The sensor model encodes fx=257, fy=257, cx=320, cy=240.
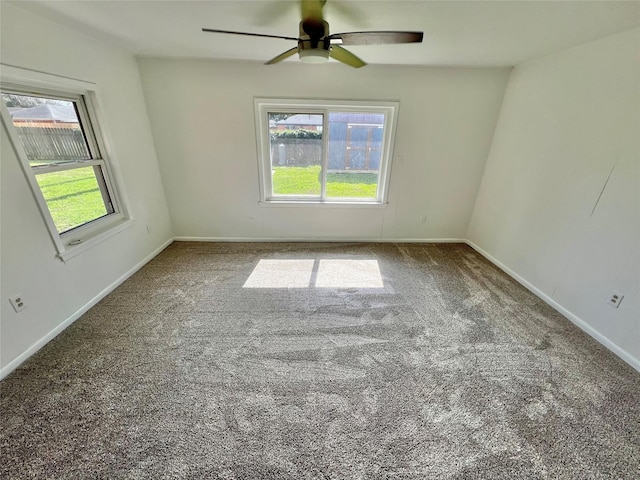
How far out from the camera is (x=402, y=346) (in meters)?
1.99

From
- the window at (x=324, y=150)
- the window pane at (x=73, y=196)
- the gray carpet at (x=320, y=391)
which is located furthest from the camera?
the window at (x=324, y=150)

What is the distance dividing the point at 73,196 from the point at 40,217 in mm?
511

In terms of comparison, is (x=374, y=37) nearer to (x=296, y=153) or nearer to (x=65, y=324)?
(x=296, y=153)

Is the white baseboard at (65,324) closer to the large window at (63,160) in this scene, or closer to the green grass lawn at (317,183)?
the large window at (63,160)

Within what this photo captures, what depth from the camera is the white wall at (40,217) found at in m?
1.69

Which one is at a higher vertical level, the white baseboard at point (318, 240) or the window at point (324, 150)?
the window at point (324, 150)

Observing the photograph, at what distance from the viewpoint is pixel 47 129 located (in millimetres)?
2062

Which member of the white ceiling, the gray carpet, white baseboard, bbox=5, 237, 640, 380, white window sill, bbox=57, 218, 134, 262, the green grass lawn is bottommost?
the gray carpet

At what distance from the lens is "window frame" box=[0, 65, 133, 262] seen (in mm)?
1743

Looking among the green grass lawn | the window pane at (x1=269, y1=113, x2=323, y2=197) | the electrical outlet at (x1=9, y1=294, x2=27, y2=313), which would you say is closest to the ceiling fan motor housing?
the window pane at (x1=269, y1=113, x2=323, y2=197)

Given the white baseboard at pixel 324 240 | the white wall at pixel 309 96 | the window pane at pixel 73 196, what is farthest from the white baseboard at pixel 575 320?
the window pane at pixel 73 196

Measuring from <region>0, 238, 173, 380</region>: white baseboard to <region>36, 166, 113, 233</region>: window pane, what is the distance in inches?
25.9

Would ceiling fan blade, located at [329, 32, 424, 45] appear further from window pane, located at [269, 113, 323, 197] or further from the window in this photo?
window pane, located at [269, 113, 323, 197]

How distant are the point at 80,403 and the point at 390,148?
3.64 metres
